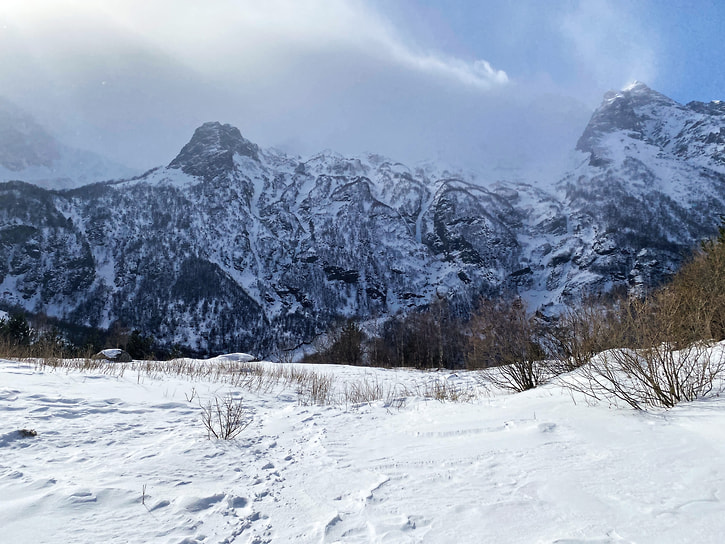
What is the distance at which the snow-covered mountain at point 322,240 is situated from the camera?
119m

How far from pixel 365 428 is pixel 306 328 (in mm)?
112777

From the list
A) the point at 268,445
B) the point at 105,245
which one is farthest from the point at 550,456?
the point at 105,245

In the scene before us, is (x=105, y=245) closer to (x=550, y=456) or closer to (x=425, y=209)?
(x=425, y=209)

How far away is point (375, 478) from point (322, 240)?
155 meters

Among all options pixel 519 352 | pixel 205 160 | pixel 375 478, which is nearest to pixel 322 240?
pixel 205 160

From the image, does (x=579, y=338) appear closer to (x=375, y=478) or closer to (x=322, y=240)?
(x=375, y=478)

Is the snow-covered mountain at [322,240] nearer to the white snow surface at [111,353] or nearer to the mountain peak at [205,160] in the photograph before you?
the mountain peak at [205,160]

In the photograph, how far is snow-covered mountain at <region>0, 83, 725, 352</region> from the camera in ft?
389

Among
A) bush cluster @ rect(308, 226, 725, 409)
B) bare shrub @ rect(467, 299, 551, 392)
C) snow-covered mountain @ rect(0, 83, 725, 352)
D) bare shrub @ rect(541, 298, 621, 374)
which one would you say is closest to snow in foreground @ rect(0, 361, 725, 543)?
bush cluster @ rect(308, 226, 725, 409)

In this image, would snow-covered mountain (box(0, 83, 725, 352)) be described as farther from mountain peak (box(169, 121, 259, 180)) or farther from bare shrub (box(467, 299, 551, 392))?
bare shrub (box(467, 299, 551, 392))

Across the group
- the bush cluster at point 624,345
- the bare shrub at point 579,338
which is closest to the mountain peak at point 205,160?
the bush cluster at point 624,345

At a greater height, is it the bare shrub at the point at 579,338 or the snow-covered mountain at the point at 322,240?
the snow-covered mountain at the point at 322,240

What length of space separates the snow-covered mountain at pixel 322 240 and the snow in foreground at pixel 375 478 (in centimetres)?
10275

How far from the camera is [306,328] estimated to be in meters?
115
